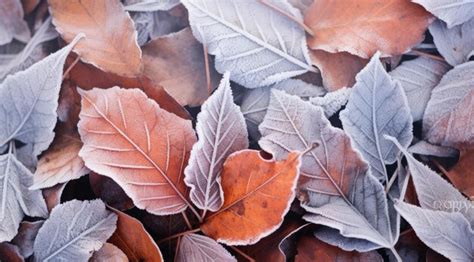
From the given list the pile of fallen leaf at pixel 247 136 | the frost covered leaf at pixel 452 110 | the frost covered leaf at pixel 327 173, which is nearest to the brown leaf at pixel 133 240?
the pile of fallen leaf at pixel 247 136

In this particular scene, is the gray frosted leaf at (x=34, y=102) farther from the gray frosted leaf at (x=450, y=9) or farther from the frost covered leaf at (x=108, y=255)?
the gray frosted leaf at (x=450, y=9)

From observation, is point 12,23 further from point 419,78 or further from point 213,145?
point 419,78

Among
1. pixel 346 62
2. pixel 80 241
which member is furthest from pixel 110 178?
pixel 346 62

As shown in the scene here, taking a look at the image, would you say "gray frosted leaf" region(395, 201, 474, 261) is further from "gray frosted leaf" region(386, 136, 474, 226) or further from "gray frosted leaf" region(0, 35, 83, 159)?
"gray frosted leaf" region(0, 35, 83, 159)

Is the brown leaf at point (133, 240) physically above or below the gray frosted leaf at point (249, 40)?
below

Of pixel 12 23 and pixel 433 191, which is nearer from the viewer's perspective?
pixel 433 191

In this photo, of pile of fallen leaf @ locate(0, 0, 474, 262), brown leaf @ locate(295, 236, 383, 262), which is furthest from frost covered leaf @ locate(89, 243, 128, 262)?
brown leaf @ locate(295, 236, 383, 262)

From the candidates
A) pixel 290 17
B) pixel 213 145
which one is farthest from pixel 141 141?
pixel 290 17
